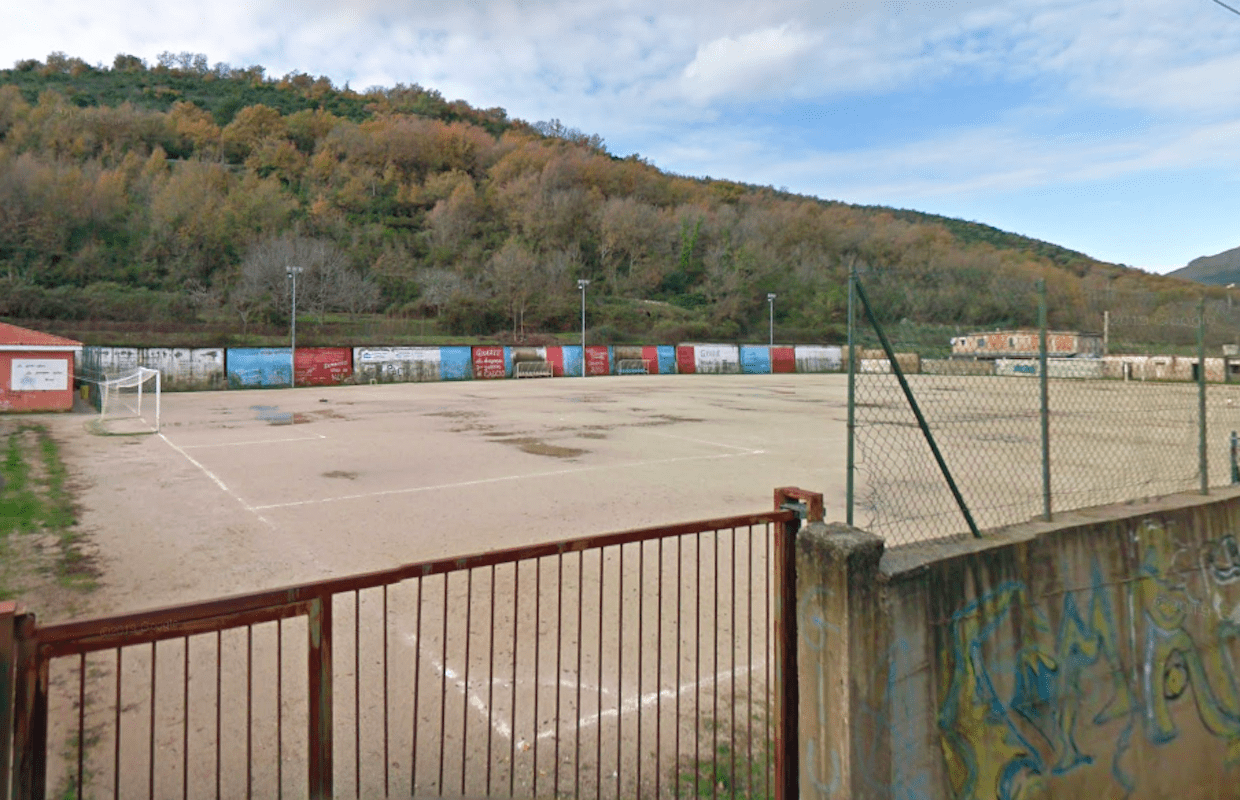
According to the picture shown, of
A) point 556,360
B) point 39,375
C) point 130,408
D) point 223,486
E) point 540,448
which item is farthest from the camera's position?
point 556,360

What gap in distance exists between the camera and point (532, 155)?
110 meters

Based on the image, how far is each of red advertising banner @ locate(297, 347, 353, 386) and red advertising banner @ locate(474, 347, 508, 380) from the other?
6.77 meters

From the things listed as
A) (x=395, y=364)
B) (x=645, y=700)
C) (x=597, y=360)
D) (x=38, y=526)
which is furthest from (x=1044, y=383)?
(x=597, y=360)

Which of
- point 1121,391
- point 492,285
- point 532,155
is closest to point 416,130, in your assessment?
point 532,155

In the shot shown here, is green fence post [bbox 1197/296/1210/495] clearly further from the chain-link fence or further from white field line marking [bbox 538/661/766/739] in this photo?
white field line marking [bbox 538/661/766/739]

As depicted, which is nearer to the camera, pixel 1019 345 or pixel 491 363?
pixel 1019 345

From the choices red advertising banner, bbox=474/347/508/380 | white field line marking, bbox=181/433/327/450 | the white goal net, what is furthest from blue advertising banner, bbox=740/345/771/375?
white field line marking, bbox=181/433/327/450

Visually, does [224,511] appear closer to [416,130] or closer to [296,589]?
[296,589]

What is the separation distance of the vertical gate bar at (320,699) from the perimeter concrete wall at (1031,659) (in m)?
2.12

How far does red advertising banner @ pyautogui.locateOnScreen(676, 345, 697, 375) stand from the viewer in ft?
153

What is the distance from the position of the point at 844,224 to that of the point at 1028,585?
122 meters

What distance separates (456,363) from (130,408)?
17.6 m

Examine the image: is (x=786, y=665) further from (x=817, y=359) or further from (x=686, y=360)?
(x=817, y=359)

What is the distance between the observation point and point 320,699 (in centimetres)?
247
